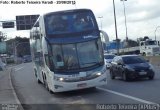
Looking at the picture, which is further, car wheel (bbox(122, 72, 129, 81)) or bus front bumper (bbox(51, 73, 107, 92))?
car wheel (bbox(122, 72, 129, 81))

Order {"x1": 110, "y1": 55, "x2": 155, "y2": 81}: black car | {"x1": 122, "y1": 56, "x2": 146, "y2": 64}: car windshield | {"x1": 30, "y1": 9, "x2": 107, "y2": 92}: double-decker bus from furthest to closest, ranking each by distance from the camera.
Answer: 1. {"x1": 122, "y1": 56, "x2": 146, "y2": 64}: car windshield
2. {"x1": 110, "y1": 55, "x2": 155, "y2": 81}: black car
3. {"x1": 30, "y1": 9, "x2": 107, "y2": 92}: double-decker bus

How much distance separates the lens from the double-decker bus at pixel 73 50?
19516 mm

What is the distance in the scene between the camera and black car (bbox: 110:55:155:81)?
2497cm

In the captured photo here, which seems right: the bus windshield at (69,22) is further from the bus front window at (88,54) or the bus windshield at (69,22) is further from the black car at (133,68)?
the black car at (133,68)

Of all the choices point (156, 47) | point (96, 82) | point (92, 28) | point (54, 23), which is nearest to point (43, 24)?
point (54, 23)

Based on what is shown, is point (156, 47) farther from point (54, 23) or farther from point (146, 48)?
point (54, 23)

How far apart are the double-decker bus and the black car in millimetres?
5427

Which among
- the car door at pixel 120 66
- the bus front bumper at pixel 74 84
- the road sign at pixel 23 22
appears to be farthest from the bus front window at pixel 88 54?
the road sign at pixel 23 22

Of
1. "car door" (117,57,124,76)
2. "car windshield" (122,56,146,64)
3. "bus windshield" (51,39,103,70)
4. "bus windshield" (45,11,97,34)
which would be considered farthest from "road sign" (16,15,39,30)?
"bus windshield" (51,39,103,70)

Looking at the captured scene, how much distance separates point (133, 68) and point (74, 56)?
6269 millimetres

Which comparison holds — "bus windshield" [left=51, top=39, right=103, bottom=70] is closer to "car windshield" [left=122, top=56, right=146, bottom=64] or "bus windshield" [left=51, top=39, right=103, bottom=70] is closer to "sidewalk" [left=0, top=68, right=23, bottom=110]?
"sidewalk" [left=0, top=68, right=23, bottom=110]

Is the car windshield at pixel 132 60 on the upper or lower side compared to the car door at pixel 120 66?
upper

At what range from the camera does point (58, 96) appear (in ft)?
67.2

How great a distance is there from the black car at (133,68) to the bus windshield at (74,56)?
5.61 metres
